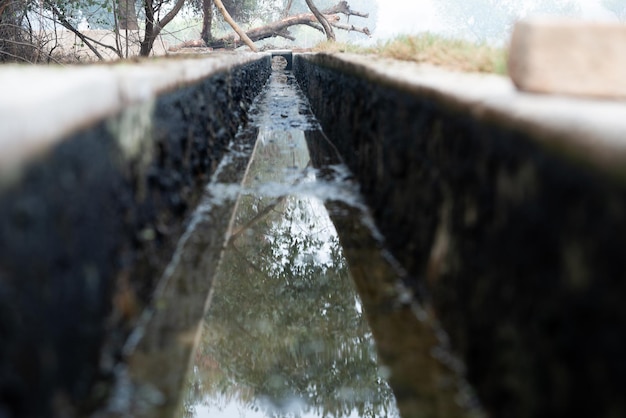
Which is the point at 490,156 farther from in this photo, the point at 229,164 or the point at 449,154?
the point at 229,164

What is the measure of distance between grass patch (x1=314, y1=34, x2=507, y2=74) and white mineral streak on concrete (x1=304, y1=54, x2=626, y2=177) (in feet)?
2.86

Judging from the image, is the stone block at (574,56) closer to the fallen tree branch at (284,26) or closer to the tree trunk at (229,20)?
the tree trunk at (229,20)

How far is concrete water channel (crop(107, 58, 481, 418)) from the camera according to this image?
224cm

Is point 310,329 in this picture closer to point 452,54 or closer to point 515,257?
point 515,257

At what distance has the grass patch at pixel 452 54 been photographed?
4129 millimetres

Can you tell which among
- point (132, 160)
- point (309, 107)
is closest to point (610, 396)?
point (132, 160)

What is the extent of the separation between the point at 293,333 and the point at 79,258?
3.62ft

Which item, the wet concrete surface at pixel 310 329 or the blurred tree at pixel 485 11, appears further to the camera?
the blurred tree at pixel 485 11

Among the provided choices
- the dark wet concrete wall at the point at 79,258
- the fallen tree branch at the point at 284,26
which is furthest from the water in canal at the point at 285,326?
the fallen tree branch at the point at 284,26

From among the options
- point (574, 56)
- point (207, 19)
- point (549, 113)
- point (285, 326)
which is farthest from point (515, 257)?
point (207, 19)

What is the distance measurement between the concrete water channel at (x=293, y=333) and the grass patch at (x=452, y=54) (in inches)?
42.0

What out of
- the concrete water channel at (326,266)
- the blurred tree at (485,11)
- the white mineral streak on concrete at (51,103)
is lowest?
the blurred tree at (485,11)

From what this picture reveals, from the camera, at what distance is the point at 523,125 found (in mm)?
1907

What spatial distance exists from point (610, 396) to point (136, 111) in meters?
2.10
